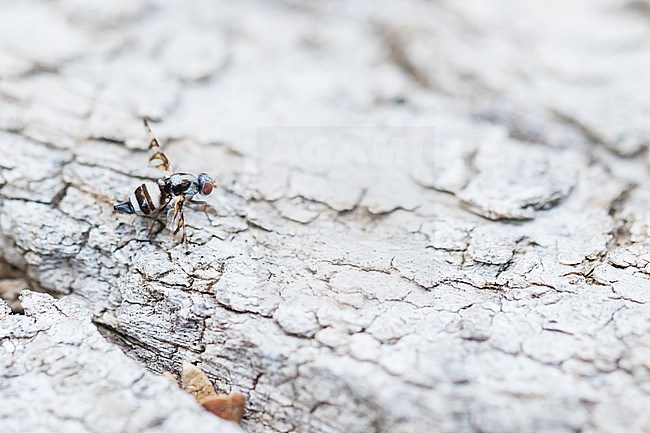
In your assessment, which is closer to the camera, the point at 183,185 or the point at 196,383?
the point at 196,383

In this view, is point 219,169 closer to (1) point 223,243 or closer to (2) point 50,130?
(1) point 223,243

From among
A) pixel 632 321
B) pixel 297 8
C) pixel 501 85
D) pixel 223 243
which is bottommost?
pixel 223 243

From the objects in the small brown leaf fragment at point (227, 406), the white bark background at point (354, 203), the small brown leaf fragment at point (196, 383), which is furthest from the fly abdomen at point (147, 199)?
the small brown leaf fragment at point (227, 406)

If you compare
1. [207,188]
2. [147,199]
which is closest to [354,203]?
[207,188]

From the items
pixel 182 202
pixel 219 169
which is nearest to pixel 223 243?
pixel 182 202

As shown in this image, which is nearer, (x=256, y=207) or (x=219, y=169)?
(x=256, y=207)

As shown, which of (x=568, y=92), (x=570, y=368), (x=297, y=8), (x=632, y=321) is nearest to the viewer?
(x=570, y=368)

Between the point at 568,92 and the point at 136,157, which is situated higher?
the point at 568,92

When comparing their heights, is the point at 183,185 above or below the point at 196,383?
above

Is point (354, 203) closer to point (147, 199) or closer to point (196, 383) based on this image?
point (147, 199)
